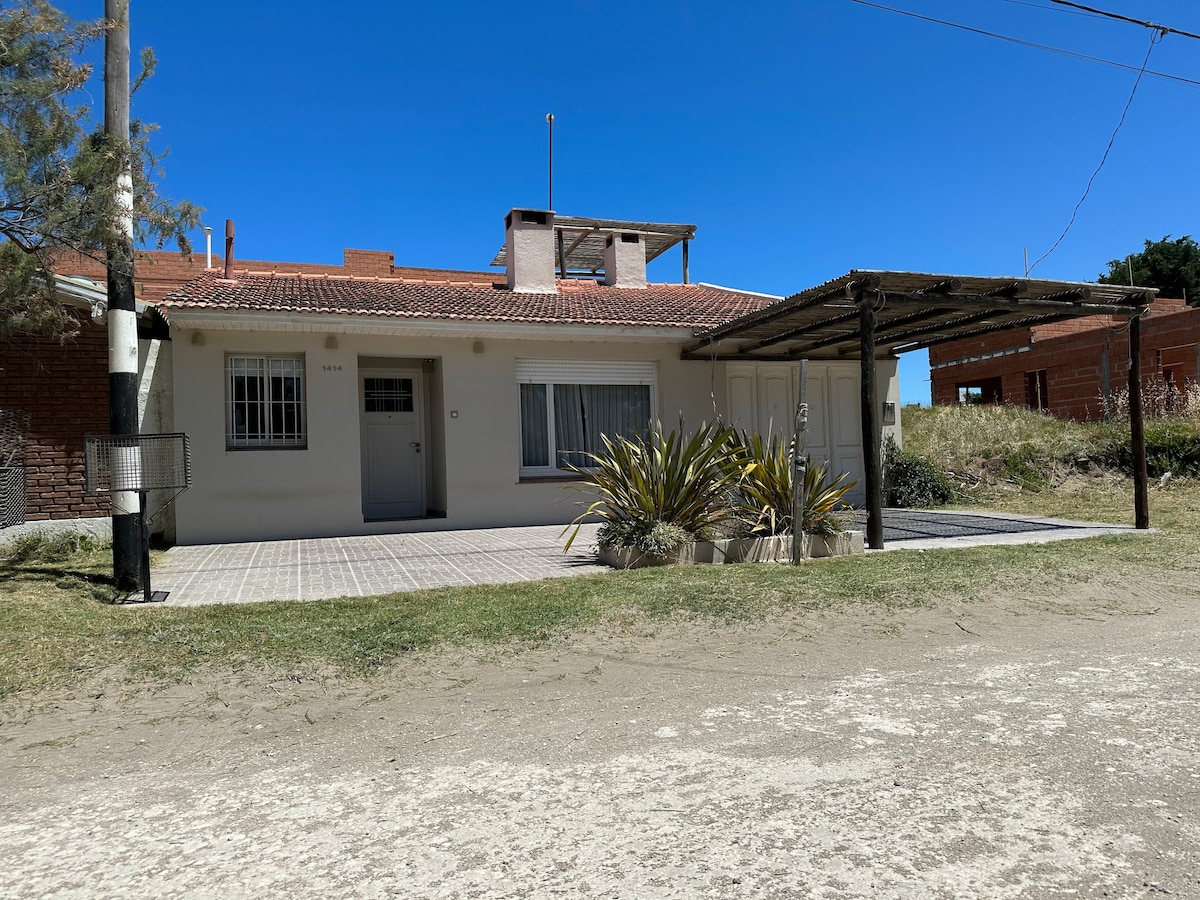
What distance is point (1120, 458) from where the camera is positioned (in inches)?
634

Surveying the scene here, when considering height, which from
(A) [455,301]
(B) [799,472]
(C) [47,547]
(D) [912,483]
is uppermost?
(A) [455,301]

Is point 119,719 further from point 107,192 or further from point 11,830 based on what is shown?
point 107,192

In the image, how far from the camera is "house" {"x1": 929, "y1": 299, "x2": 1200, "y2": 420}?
768 inches

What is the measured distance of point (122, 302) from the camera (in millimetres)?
7309

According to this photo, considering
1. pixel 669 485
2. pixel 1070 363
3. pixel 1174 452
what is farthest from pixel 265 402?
pixel 1070 363

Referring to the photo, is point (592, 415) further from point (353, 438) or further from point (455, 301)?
point (353, 438)

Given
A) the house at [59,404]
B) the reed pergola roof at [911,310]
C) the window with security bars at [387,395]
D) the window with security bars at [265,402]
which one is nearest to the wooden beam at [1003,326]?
the reed pergola roof at [911,310]

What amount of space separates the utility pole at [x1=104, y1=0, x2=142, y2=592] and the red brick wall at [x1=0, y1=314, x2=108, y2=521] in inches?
124

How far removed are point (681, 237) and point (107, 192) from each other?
13.9 m

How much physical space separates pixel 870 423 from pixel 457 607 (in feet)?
15.7

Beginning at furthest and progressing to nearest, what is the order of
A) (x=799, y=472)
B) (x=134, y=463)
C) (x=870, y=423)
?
(x=870, y=423) → (x=799, y=472) → (x=134, y=463)

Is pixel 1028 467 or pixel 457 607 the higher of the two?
pixel 1028 467

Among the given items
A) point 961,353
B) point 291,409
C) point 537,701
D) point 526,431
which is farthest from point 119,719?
point 961,353

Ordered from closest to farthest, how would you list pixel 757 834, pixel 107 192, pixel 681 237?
pixel 757 834 → pixel 107 192 → pixel 681 237
